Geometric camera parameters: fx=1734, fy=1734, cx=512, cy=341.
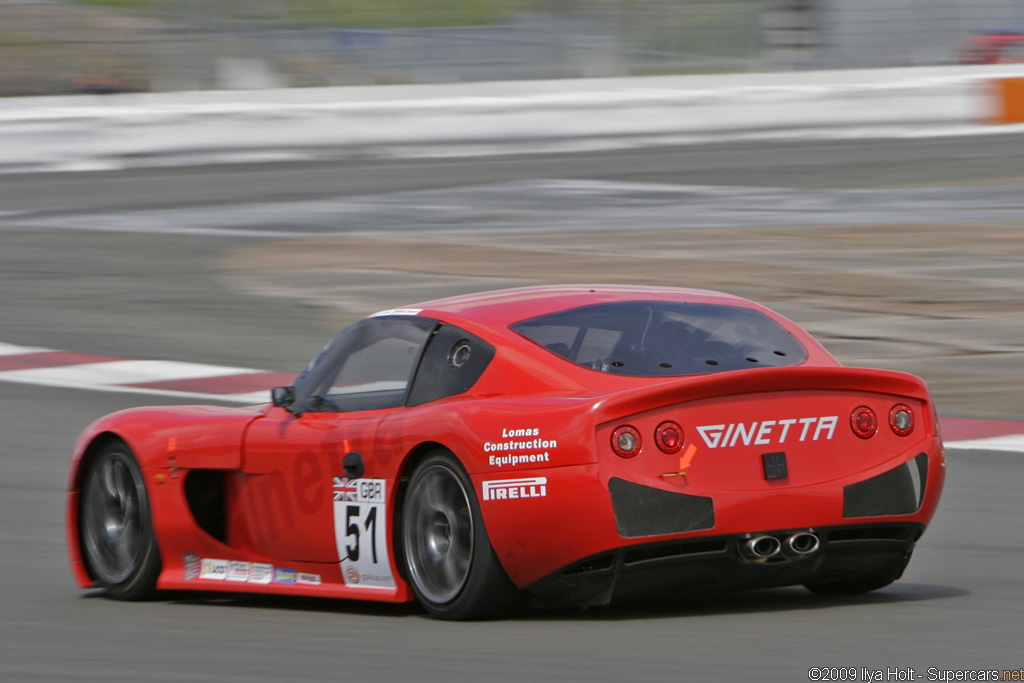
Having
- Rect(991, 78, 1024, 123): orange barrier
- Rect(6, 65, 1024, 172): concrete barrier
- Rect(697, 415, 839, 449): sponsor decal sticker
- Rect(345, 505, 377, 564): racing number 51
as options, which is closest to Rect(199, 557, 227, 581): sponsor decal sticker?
Rect(345, 505, 377, 564): racing number 51

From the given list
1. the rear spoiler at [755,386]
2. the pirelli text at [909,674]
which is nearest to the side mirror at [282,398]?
the rear spoiler at [755,386]

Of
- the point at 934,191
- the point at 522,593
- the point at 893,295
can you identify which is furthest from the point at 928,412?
the point at 934,191

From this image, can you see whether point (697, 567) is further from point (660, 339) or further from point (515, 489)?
point (660, 339)

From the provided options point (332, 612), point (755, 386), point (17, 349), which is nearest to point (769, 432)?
point (755, 386)

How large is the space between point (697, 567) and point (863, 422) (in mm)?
709

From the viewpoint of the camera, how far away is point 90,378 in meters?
11.9

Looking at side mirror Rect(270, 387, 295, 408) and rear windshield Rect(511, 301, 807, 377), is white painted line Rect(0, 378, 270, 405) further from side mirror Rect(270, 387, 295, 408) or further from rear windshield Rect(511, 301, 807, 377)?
rear windshield Rect(511, 301, 807, 377)

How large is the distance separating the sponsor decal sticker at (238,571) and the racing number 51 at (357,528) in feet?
2.04

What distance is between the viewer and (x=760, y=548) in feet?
16.6

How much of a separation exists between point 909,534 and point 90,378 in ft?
25.4

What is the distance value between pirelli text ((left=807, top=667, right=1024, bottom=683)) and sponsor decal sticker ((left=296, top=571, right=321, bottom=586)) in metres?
2.06

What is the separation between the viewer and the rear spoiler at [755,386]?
496 centimetres

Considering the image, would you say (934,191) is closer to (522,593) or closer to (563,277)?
(563,277)

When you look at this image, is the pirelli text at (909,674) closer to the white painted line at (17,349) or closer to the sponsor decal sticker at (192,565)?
the sponsor decal sticker at (192,565)
